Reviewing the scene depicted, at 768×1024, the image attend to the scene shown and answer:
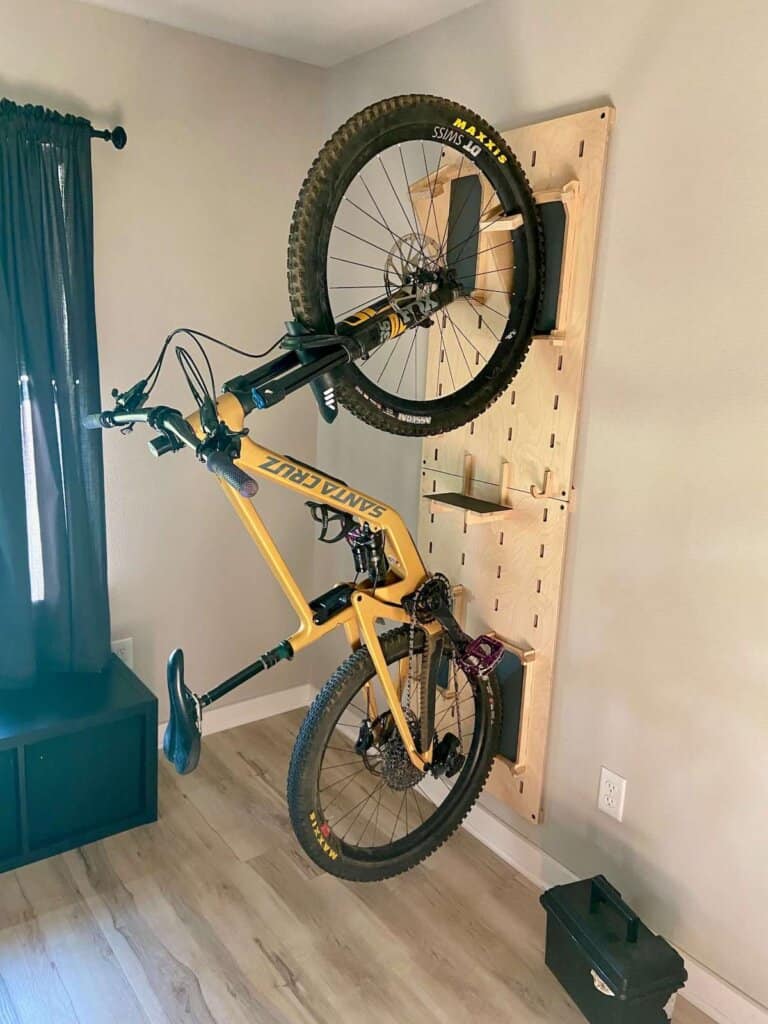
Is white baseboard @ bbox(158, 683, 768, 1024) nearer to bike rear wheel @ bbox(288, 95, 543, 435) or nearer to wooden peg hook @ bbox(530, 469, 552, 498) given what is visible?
wooden peg hook @ bbox(530, 469, 552, 498)

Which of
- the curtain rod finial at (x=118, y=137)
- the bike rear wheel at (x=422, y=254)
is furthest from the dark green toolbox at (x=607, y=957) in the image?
the curtain rod finial at (x=118, y=137)

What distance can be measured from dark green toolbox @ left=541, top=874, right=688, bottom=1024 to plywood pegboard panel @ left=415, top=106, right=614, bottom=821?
348mm

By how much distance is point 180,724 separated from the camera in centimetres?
165

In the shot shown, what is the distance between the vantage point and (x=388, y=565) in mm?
2008

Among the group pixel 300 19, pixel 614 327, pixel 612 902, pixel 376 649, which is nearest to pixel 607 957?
pixel 612 902

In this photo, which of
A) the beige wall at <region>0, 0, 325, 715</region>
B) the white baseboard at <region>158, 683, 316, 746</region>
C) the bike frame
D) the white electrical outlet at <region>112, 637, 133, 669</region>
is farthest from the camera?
the white baseboard at <region>158, 683, 316, 746</region>

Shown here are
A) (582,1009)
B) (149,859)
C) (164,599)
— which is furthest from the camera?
(164,599)

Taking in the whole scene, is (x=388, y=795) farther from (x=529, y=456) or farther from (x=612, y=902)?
(x=529, y=456)

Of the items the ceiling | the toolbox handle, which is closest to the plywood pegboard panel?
the toolbox handle

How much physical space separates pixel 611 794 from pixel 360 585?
83 centimetres

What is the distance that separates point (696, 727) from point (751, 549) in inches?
17.4

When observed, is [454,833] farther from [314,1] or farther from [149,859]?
[314,1]

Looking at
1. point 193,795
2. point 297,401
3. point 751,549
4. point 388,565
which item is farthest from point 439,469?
point 193,795

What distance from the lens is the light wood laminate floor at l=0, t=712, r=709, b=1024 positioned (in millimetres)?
1770
